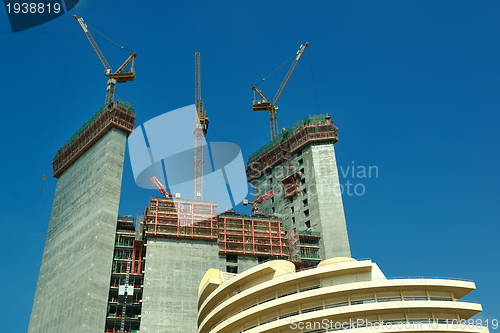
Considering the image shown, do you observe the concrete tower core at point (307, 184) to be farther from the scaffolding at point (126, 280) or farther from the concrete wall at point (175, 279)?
the scaffolding at point (126, 280)

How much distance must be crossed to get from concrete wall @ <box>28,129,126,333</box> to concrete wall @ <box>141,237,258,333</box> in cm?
951

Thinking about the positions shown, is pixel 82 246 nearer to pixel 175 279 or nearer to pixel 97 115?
pixel 175 279

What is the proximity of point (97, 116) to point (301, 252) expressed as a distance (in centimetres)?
6418

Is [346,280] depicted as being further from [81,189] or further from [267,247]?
[81,189]

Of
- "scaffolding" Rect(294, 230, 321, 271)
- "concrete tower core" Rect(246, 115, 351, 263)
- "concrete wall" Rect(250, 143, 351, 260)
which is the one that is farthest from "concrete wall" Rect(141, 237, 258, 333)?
"concrete wall" Rect(250, 143, 351, 260)

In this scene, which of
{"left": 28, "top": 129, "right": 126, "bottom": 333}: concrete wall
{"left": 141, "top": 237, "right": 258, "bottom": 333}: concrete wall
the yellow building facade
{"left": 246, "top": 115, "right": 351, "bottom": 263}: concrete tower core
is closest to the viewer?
the yellow building facade

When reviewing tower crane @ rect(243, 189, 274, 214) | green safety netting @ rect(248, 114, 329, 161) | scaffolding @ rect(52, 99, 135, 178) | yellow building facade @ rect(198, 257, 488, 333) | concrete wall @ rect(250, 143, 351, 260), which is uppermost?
green safety netting @ rect(248, 114, 329, 161)

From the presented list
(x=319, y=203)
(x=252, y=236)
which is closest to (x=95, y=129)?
(x=252, y=236)

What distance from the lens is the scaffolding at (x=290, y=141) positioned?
14425 cm

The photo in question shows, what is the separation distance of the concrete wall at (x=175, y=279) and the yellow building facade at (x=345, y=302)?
47827 mm

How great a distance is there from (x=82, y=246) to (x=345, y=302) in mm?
76362

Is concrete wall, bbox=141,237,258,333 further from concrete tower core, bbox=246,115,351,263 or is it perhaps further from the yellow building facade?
the yellow building facade

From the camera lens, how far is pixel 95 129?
136 m

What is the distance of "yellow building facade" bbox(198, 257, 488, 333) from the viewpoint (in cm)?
5491
